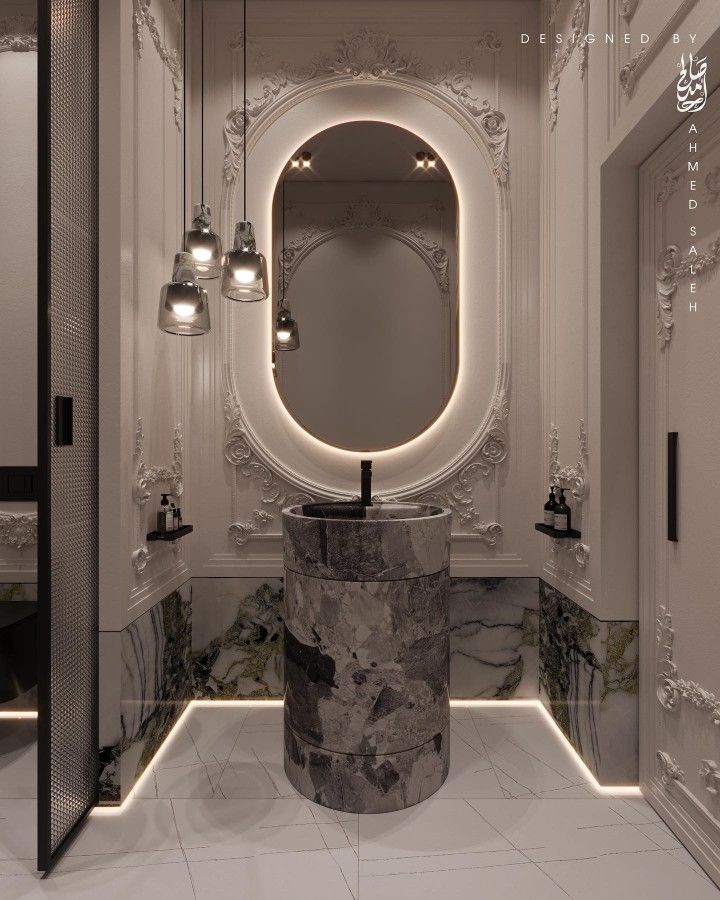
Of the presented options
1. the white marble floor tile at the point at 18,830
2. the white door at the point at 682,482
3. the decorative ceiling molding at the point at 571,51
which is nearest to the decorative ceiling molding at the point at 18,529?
the white marble floor tile at the point at 18,830

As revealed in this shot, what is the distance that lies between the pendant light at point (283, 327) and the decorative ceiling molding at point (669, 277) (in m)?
1.47

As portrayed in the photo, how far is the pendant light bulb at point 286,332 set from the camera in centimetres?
266

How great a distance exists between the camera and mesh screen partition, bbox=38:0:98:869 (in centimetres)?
159

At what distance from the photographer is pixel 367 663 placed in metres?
1.85

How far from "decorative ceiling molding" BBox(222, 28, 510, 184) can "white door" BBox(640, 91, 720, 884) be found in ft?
3.21

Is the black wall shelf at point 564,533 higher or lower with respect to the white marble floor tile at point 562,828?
higher

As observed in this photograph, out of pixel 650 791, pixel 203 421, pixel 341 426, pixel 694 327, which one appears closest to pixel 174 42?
pixel 203 421

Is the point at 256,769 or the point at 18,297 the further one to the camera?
the point at 18,297

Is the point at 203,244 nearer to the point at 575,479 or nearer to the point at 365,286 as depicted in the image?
the point at 365,286

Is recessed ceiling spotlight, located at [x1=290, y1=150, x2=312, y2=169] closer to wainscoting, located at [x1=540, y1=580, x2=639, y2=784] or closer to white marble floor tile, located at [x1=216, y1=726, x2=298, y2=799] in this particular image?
wainscoting, located at [x1=540, y1=580, x2=639, y2=784]

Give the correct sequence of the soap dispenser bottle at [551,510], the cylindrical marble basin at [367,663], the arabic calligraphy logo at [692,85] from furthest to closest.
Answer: the soap dispenser bottle at [551,510]
the cylindrical marble basin at [367,663]
the arabic calligraphy logo at [692,85]

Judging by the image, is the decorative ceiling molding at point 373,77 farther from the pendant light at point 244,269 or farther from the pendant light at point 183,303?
the pendant light at point 183,303

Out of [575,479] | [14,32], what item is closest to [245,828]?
[575,479]

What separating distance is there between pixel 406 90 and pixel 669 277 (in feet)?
5.24
